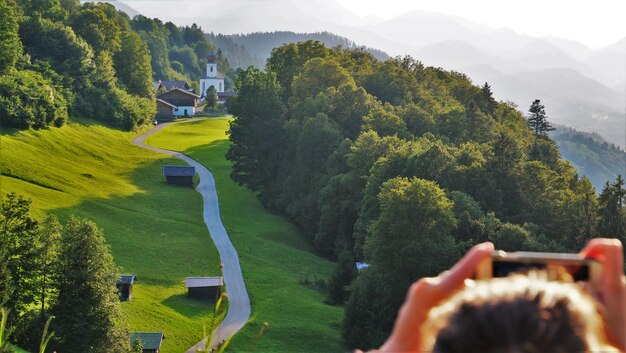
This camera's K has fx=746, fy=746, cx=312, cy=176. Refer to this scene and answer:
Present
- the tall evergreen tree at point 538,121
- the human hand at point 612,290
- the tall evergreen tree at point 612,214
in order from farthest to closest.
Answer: the tall evergreen tree at point 538,121, the tall evergreen tree at point 612,214, the human hand at point 612,290

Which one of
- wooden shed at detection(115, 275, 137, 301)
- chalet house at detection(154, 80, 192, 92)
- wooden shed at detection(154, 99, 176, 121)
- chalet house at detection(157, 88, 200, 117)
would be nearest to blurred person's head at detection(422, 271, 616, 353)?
wooden shed at detection(115, 275, 137, 301)

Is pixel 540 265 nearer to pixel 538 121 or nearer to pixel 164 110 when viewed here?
pixel 538 121

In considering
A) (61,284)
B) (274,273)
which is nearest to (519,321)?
(61,284)

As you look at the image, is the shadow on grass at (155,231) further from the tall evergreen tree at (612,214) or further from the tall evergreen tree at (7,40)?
the tall evergreen tree at (612,214)

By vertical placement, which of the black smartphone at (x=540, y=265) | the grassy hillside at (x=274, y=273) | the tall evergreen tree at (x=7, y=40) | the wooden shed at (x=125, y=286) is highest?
the tall evergreen tree at (x=7, y=40)

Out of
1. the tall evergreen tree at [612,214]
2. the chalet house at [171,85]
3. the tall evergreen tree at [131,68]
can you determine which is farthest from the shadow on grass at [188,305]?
the chalet house at [171,85]

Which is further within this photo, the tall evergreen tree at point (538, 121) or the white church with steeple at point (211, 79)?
the white church with steeple at point (211, 79)

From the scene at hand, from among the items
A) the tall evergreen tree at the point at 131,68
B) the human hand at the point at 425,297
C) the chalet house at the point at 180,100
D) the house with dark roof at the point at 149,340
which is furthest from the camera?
the chalet house at the point at 180,100
